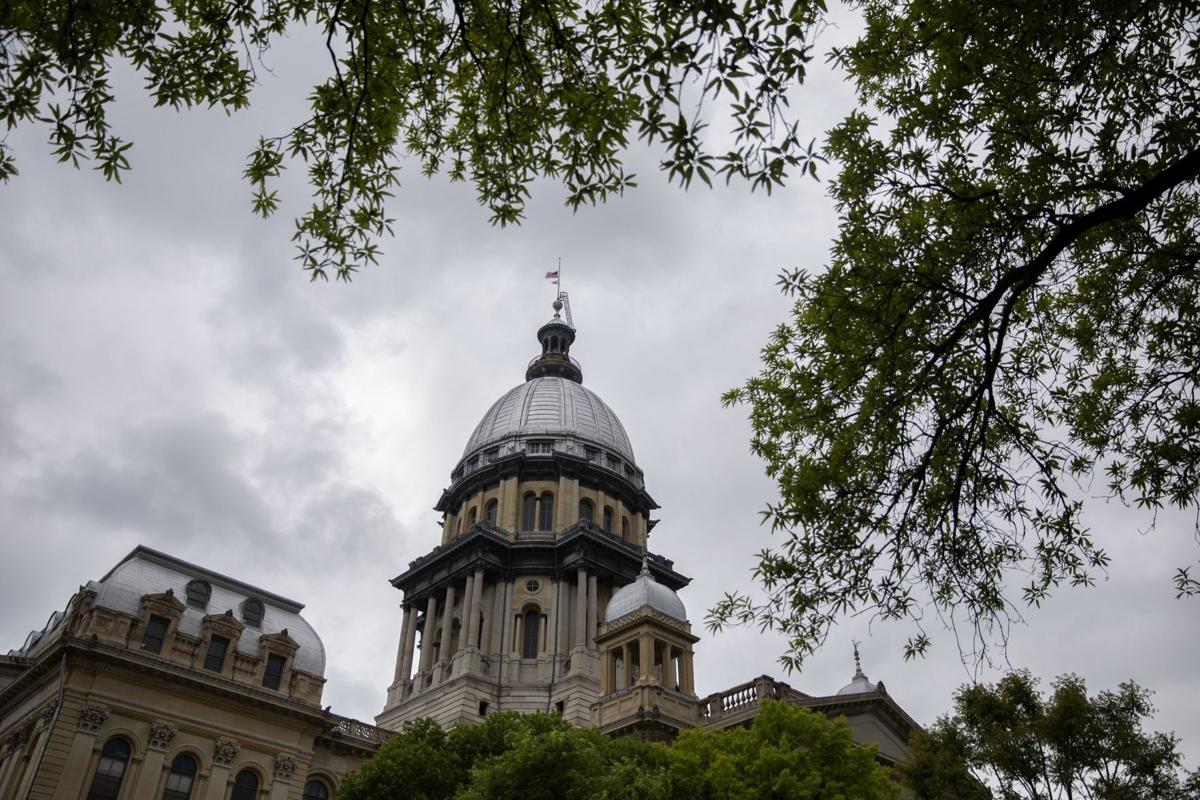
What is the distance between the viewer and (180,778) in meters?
39.8

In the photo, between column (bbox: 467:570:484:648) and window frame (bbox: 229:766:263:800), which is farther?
column (bbox: 467:570:484:648)

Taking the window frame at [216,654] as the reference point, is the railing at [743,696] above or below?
below

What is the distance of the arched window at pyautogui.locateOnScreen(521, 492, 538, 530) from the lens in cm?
7125

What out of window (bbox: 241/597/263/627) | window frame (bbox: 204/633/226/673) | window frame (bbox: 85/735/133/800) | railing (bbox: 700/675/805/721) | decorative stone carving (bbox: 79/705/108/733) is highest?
window (bbox: 241/597/263/627)

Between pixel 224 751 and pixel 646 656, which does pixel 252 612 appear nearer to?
pixel 224 751

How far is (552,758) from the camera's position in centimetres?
2602

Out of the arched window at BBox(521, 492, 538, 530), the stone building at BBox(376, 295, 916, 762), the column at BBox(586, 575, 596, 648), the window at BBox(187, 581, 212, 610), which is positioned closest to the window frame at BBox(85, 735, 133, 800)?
the window at BBox(187, 581, 212, 610)

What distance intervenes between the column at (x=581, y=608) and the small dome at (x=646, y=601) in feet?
25.3

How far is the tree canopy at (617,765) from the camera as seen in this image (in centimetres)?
2609

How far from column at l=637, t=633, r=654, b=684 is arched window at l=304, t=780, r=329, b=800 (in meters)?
16.8

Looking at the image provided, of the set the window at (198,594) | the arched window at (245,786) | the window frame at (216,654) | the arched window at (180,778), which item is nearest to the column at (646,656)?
the arched window at (245,786)

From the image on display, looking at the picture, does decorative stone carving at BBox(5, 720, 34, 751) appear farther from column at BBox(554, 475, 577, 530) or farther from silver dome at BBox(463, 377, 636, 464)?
silver dome at BBox(463, 377, 636, 464)

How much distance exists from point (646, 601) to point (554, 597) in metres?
14.1

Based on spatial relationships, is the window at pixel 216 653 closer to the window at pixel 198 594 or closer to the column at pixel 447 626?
the window at pixel 198 594
